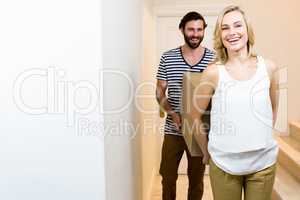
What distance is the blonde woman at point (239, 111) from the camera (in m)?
1.46

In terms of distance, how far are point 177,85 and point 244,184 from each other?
88 centimetres

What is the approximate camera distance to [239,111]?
1.45 metres

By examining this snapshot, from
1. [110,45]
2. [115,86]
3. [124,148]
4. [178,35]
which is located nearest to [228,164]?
[124,148]

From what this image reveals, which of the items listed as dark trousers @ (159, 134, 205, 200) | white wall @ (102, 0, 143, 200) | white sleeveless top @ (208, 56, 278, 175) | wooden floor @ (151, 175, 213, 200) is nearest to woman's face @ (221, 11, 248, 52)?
white sleeveless top @ (208, 56, 278, 175)

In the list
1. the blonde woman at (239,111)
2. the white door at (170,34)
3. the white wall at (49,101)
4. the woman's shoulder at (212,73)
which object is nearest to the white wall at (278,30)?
the white door at (170,34)

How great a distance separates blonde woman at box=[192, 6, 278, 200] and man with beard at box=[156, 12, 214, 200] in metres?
0.66

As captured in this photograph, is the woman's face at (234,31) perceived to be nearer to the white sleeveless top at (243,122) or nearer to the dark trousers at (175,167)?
the white sleeveless top at (243,122)

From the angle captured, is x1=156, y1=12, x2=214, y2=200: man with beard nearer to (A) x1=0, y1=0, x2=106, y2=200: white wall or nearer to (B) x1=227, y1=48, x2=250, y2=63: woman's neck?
(B) x1=227, y1=48, x2=250, y2=63: woman's neck

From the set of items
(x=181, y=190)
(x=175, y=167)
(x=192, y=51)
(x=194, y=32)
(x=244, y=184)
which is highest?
(x=194, y=32)

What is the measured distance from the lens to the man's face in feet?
7.20

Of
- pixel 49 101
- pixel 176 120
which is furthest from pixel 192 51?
pixel 49 101

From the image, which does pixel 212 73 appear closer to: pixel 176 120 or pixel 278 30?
pixel 176 120

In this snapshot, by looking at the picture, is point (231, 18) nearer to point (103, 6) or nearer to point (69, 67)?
point (103, 6)

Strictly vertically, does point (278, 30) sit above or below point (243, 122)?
above
